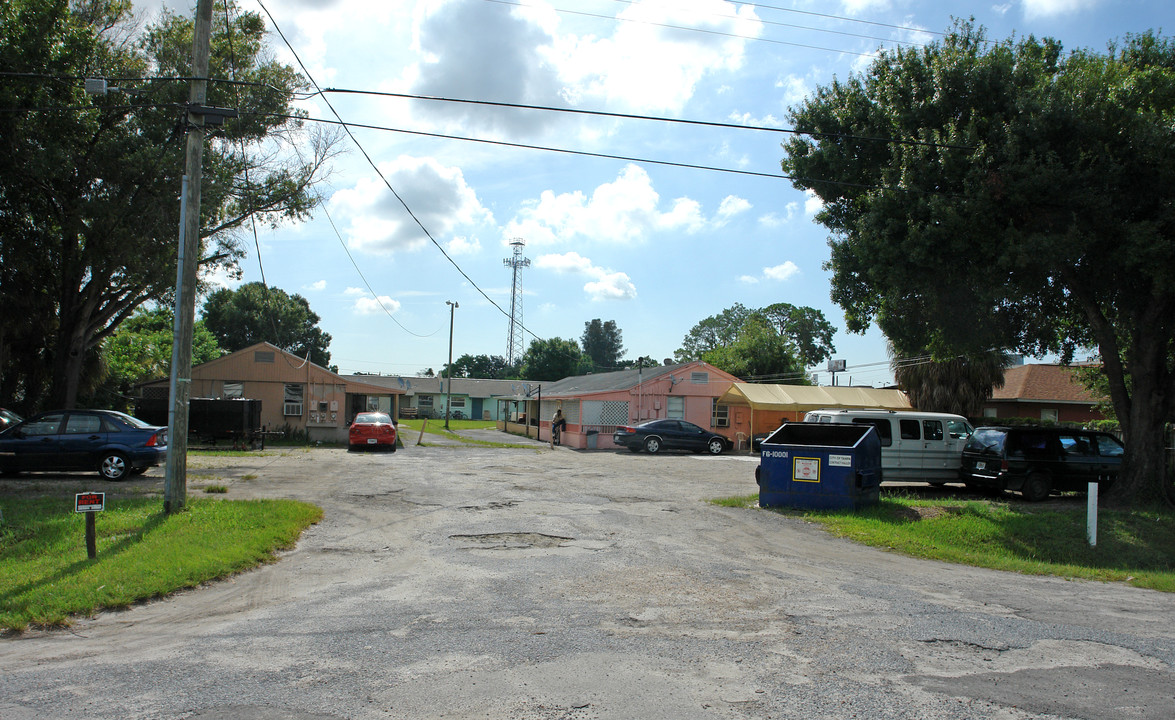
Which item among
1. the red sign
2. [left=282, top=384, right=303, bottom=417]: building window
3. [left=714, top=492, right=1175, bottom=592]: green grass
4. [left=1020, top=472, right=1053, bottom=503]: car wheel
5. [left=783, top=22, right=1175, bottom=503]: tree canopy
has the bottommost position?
[left=714, top=492, right=1175, bottom=592]: green grass

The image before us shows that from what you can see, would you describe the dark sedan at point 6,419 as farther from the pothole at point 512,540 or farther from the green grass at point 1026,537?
the green grass at point 1026,537

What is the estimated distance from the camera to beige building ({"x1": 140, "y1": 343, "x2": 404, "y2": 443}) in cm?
3048

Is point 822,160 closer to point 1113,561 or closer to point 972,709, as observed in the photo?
point 1113,561

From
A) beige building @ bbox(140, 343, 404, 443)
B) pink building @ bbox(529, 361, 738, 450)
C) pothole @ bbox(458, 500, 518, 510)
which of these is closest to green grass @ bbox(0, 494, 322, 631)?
pothole @ bbox(458, 500, 518, 510)

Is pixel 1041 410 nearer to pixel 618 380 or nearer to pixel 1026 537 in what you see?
pixel 618 380

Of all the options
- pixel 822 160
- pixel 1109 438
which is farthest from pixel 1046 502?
pixel 822 160

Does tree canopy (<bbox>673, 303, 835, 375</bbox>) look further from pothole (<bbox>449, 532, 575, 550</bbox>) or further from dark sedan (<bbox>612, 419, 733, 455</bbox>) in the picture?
pothole (<bbox>449, 532, 575, 550</bbox>)

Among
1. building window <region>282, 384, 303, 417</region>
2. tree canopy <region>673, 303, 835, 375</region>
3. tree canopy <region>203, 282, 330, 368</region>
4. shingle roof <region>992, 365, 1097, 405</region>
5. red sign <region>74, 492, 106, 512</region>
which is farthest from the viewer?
tree canopy <region>673, 303, 835, 375</region>

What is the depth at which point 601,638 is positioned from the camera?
573 cm

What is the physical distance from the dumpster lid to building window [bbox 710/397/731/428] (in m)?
19.1

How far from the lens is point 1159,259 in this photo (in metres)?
11.7

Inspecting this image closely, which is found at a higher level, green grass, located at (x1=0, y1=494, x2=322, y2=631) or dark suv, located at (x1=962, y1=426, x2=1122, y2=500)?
dark suv, located at (x1=962, y1=426, x2=1122, y2=500)

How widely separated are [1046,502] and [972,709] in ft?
43.4

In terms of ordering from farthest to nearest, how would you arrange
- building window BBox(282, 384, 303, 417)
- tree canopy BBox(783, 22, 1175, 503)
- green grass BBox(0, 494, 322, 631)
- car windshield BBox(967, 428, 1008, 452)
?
1. building window BBox(282, 384, 303, 417)
2. car windshield BBox(967, 428, 1008, 452)
3. tree canopy BBox(783, 22, 1175, 503)
4. green grass BBox(0, 494, 322, 631)
